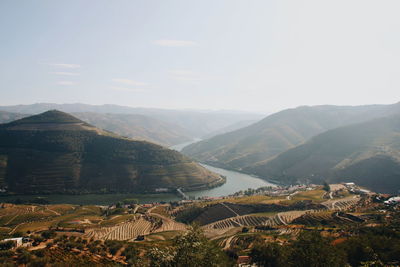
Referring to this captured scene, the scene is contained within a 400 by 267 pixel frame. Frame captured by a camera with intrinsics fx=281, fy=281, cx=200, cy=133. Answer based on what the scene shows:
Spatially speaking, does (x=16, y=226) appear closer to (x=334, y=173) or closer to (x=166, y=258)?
(x=166, y=258)

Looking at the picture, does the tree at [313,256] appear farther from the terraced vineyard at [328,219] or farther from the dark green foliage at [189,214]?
the dark green foliage at [189,214]

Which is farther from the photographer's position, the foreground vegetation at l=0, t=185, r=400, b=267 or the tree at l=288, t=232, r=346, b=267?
the foreground vegetation at l=0, t=185, r=400, b=267

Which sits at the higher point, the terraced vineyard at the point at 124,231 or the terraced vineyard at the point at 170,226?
the terraced vineyard at the point at 124,231

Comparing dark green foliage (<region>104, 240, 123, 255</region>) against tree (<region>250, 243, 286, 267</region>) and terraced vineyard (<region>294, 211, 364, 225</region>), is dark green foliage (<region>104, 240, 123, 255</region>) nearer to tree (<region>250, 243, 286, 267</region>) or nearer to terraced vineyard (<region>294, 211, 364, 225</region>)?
tree (<region>250, 243, 286, 267</region>)

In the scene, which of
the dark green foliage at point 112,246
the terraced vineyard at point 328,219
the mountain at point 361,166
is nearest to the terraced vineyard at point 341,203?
the terraced vineyard at point 328,219

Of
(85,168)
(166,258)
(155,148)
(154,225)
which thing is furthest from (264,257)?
(155,148)

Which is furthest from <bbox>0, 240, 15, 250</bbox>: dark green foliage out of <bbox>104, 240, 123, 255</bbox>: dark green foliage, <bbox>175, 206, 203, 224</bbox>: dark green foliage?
<bbox>175, 206, 203, 224</bbox>: dark green foliage

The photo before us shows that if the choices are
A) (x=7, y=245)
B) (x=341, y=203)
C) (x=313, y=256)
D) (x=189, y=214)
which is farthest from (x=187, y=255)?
(x=341, y=203)

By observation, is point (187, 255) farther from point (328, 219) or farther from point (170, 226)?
point (170, 226)
